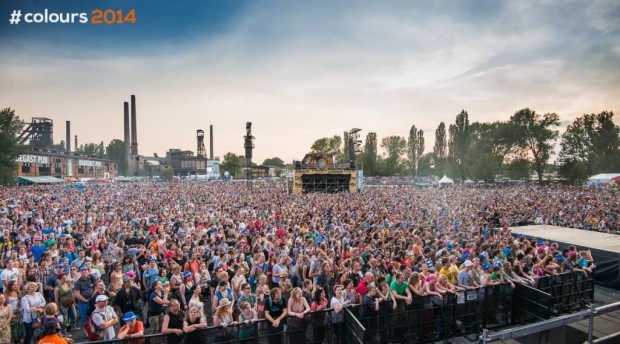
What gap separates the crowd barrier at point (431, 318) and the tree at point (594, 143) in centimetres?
7078

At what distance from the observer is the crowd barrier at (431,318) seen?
16.3 feet

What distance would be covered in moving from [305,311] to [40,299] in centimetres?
471

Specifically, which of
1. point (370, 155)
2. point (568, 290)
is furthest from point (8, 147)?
point (370, 155)

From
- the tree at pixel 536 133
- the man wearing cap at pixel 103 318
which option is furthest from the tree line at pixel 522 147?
the man wearing cap at pixel 103 318

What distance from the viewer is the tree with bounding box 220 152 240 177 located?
103469 millimetres

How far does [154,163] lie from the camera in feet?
354

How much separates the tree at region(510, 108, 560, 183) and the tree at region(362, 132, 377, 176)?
29343 millimetres

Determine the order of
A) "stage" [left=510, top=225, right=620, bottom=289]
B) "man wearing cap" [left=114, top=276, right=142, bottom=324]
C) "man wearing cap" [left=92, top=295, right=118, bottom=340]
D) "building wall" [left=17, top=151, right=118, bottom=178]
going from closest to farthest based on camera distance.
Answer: "man wearing cap" [left=92, top=295, right=118, bottom=340]
"man wearing cap" [left=114, top=276, right=142, bottom=324]
"stage" [left=510, top=225, right=620, bottom=289]
"building wall" [left=17, top=151, right=118, bottom=178]

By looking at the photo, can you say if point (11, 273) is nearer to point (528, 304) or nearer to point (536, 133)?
point (528, 304)

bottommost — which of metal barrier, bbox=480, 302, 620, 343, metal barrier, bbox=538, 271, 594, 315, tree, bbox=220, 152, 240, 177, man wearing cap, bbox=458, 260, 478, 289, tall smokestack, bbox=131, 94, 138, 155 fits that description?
metal barrier, bbox=538, 271, 594, 315

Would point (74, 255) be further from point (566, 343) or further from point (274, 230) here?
point (566, 343)

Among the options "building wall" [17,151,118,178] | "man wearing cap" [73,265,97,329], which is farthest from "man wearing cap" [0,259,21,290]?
"building wall" [17,151,118,178]

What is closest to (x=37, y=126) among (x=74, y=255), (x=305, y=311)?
(x=74, y=255)

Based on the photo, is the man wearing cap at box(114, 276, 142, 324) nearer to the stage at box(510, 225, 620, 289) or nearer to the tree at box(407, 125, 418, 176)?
the stage at box(510, 225, 620, 289)
